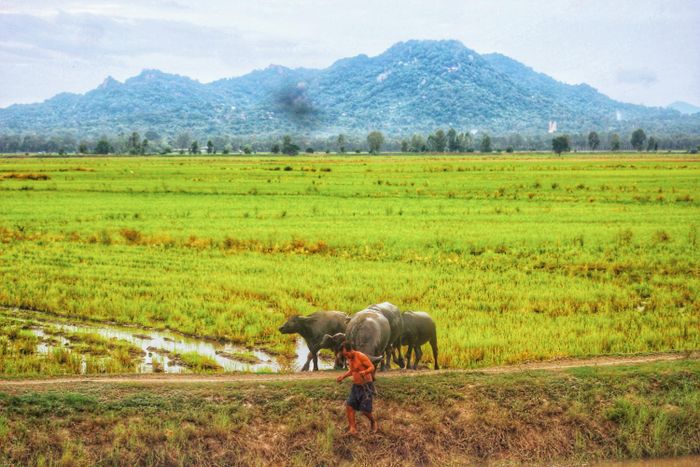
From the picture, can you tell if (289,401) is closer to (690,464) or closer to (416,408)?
(416,408)

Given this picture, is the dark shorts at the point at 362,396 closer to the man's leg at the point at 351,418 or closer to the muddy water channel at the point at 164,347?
the man's leg at the point at 351,418

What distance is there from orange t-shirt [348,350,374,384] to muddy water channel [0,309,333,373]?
9.28ft

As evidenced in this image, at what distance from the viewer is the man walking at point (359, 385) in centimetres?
901

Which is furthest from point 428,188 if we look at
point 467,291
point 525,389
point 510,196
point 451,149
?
point 451,149

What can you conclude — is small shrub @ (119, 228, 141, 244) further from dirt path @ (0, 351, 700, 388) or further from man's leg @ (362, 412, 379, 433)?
man's leg @ (362, 412, 379, 433)

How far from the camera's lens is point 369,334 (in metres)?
9.83

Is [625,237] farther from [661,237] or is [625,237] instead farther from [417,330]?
[417,330]

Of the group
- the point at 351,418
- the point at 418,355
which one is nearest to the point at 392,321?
the point at 418,355

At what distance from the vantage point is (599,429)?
9.92m

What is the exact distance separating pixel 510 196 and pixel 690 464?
38279mm

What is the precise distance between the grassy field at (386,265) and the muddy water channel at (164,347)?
47cm

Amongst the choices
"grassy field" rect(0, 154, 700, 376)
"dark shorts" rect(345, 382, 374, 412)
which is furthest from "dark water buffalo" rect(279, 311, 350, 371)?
"dark shorts" rect(345, 382, 374, 412)

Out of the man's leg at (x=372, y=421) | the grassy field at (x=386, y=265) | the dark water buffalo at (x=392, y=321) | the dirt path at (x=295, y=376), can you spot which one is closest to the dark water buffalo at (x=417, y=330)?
the dark water buffalo at (x=392, y=321)

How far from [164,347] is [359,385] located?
5.92 m
